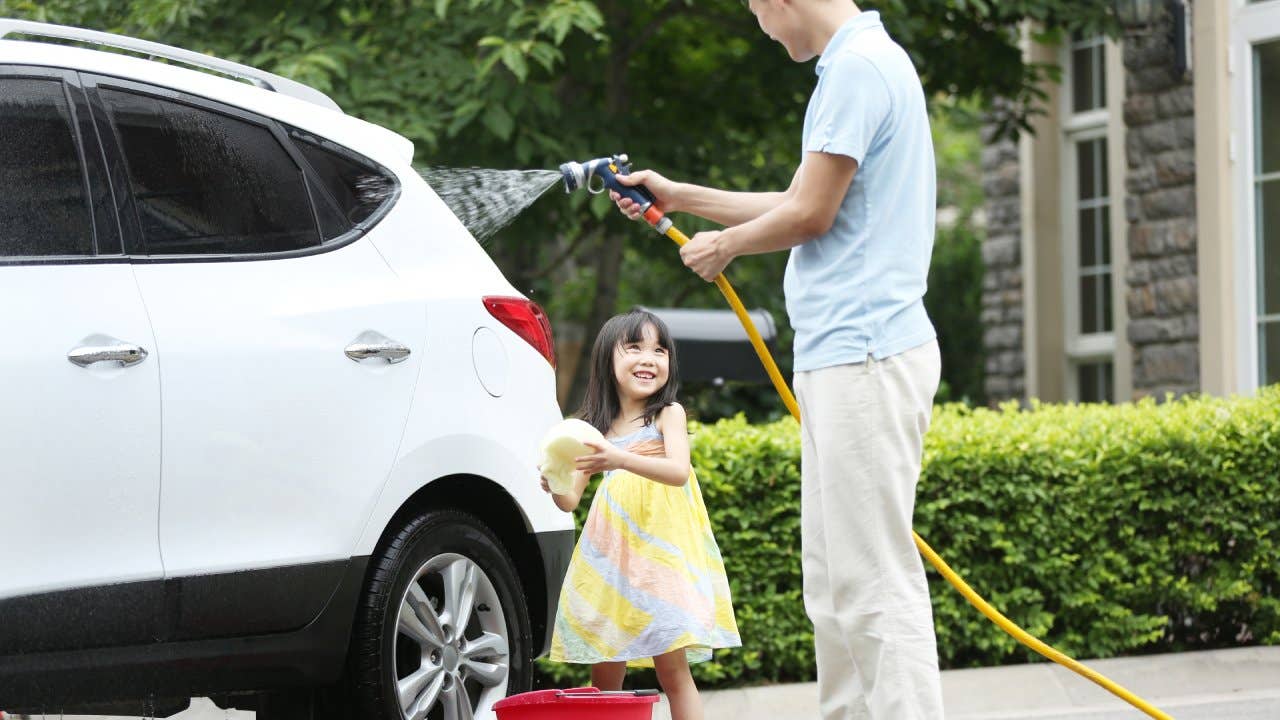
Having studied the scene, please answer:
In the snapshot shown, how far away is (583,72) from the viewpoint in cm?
1017

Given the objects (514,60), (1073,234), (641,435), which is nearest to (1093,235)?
(1073,234)

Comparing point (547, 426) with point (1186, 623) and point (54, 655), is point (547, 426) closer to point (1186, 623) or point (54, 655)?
point (54, 655)

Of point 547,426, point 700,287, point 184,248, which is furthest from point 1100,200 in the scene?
point 184,248

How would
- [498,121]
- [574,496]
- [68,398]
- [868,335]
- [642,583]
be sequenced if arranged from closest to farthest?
[68,398], [868,335], [574,496], [642,583], [498,121]

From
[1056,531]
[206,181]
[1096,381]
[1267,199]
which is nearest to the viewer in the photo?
[206,181]

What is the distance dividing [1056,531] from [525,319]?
3.01 metres

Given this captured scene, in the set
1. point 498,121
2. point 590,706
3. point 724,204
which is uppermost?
point 498,121

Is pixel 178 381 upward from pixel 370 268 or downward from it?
downward

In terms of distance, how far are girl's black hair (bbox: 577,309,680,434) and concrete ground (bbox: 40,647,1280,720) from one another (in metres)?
1.84

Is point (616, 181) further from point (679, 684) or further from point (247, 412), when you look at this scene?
point (679, 684)

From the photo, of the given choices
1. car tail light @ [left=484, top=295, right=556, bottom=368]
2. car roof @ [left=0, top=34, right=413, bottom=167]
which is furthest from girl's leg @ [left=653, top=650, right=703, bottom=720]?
car roof @ [left=0, top=34, right=413, bottom=167]

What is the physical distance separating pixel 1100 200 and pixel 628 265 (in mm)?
4905

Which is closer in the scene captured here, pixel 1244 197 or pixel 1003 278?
pixel 1244 197

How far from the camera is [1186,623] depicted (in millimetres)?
7297
